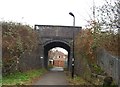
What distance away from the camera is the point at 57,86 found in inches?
863

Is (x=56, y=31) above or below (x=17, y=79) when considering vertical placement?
above

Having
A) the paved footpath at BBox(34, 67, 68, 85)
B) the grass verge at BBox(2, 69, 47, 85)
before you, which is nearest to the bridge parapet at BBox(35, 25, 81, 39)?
the paved footpath at BBox(34, 67, 68, 85)

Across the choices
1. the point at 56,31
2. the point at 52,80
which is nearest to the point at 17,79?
the point at 52,80

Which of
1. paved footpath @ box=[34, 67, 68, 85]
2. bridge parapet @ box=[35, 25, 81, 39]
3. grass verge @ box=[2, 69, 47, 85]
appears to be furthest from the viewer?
bridge parapet @ box=[35, 25, 81, 39]

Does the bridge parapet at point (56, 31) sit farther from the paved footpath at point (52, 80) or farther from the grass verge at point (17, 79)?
the grass verge at point (17, 79)

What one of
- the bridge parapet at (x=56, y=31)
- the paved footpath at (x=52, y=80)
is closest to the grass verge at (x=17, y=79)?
the paved footpath at (x=52, y=80)

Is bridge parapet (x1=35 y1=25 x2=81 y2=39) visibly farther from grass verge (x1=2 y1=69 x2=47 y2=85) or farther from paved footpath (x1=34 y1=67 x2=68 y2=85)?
grass verge (x1=2 y1=69 x2=47 y2=85)

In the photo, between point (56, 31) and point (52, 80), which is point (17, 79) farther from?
point (56, 31)

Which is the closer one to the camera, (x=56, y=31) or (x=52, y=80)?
(x=52, y=80)

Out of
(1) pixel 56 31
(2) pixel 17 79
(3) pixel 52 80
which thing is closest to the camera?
(2) pixel 17 79

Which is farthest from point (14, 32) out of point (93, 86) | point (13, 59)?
point (93, 86)

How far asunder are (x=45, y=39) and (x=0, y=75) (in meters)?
24.7

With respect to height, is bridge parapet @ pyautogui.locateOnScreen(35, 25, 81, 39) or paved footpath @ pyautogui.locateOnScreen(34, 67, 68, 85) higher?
bridge parapet @ pyautogui.locateOnScreen(35, 25, 81, 39)

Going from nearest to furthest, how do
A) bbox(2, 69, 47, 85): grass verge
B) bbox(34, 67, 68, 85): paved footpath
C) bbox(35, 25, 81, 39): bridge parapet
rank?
1. bbox(2, 69, 47, 85): grass verge
2. bbox(34, 67, 68, 85): paved footpath
3. bbox(35, 25, 81, 39): bridge parapet
